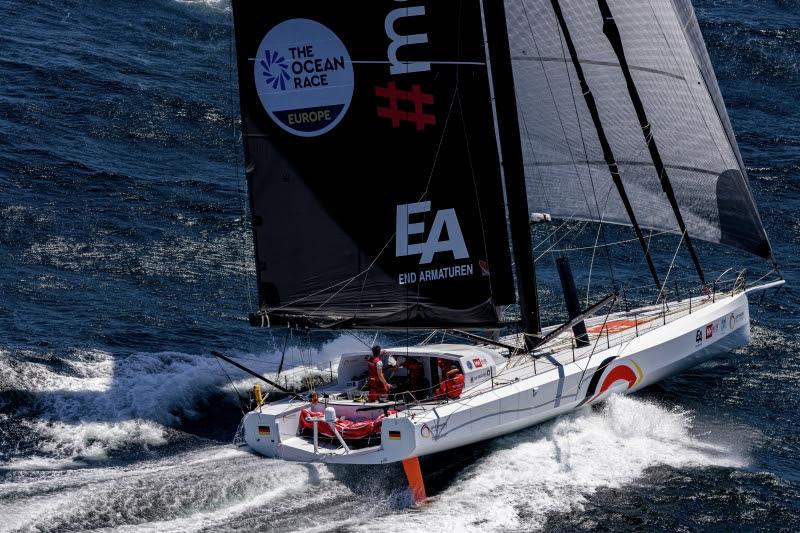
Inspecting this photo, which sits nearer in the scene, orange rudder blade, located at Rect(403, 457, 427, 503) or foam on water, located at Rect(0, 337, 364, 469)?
orange rudder blade, located at Rect(403, 457, 427, 503)

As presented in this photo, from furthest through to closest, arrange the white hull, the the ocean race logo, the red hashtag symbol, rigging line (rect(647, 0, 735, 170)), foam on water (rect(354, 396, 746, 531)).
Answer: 1. rigging line (rect(647, 0, 735, 170))
2. the red hashtag symbol
3. the the ocean race logo
4. the white hull
5. foam on water (rect(354, 396, 746, 531))

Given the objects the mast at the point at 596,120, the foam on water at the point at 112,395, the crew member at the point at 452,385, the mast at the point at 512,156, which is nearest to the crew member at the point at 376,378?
the crew member at the point at 452,385

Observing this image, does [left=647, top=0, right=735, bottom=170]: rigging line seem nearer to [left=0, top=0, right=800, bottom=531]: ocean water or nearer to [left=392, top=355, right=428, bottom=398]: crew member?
[left=0, top=0, right=800, bottom=531]: ocean water

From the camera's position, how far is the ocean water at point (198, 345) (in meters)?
21.3

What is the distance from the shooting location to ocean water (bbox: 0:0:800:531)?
21266mm

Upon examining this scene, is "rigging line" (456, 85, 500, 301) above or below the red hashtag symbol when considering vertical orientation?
below

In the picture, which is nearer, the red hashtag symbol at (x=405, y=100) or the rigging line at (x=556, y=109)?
the red hashtag symbol at (x=405, y=100)

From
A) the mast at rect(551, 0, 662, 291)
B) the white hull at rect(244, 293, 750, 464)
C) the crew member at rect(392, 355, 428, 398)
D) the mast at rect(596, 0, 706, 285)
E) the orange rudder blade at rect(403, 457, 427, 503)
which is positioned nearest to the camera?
the orange rudder blade at rect(403, 457, 427, 503)

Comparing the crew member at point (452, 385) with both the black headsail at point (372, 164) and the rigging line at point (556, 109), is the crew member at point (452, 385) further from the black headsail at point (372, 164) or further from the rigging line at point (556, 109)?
the rigging line at point (556, 109)

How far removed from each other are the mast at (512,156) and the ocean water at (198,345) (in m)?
2.43

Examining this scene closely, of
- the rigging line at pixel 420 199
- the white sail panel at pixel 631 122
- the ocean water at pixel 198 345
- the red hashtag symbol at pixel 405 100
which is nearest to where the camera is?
the ocean water at pixel 198 345

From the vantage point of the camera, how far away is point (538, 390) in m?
23.9

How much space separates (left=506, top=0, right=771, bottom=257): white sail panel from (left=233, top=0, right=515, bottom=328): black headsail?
3.53 m

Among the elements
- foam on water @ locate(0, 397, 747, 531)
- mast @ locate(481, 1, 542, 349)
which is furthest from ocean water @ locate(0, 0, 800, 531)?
mast @ locate(481, 1, 542, 349)
